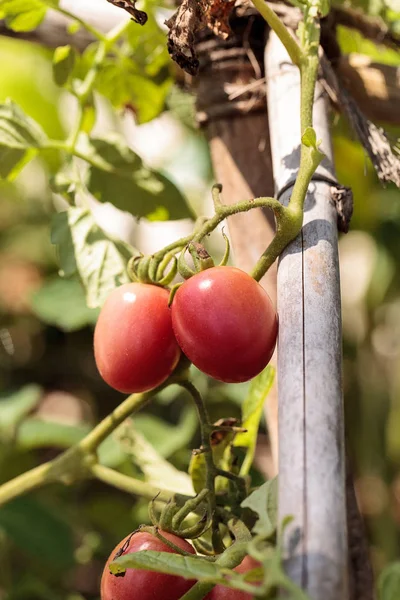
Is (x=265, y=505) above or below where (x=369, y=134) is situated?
below

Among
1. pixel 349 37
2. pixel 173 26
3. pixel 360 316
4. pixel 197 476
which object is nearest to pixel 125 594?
pixel 197 476

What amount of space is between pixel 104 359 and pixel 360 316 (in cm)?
111

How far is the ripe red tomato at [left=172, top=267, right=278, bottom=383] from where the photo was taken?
1.94 ft

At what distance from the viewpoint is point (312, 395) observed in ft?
1.71

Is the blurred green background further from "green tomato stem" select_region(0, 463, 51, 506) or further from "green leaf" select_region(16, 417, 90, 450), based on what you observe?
"green tomato stem" select_region(0, 463, 51, 506)

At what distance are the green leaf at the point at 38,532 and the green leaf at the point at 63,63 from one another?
2.30ft

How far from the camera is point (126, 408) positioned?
77 centimetres

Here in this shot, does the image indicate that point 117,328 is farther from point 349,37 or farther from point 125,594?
point 349,37

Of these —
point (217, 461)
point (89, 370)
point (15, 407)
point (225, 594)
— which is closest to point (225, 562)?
point (225, 594)

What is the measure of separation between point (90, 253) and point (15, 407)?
20.3 inches

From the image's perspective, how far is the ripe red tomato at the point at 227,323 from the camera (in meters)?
0.59

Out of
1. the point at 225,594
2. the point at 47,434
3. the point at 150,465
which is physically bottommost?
the point at 47,434

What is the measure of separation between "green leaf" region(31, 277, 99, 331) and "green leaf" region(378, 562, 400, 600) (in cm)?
91

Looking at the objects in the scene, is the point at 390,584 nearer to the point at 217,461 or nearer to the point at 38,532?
the point at 217,461
